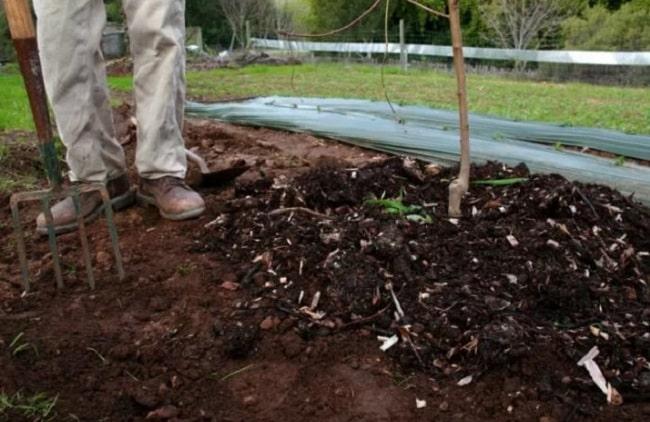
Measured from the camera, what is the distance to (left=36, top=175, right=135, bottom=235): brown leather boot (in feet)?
7.51

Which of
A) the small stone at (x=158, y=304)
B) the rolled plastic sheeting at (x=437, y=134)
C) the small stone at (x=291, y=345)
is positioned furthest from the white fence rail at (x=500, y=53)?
the small stone at (x=291, y=345)

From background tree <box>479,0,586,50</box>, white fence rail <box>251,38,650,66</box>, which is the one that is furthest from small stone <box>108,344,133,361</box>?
background tree <box>479,0,586,50</box>

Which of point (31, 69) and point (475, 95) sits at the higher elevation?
point (31, 69)

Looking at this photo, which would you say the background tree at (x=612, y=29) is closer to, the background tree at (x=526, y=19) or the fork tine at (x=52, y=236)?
the background tree at (x=526, y=19)

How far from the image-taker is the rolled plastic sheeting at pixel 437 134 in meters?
3.10

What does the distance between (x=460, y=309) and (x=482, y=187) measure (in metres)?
0.74

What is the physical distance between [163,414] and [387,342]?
53cm

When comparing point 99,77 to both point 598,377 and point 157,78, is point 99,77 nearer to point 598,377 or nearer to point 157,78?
point 157,78

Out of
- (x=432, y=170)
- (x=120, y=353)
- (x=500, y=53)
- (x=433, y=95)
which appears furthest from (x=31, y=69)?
(x=500, y=53)

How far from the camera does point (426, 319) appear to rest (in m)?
1.60

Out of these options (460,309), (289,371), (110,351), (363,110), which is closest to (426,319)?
(460,309)

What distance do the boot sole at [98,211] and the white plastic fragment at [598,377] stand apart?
1.65m

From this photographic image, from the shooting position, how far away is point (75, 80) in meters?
2.26

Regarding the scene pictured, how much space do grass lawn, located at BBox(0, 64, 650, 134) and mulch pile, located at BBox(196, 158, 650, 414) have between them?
105 inches
